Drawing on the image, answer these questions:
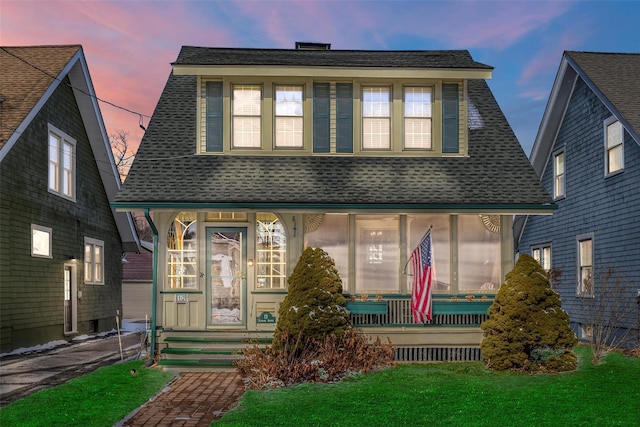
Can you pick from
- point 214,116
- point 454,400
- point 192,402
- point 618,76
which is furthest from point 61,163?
point 618,76

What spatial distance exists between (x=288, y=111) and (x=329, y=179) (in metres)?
2.02

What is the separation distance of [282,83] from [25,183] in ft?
24.4

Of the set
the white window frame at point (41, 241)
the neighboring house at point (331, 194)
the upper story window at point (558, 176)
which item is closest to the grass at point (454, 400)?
the neighboring house at point (331, 194)

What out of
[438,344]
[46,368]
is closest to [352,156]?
[438,344]

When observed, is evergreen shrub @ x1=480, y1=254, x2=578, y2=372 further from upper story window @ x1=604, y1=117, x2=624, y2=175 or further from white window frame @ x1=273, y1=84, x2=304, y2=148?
upper story window @ x1=604, y1=117, x2=624, y2=175

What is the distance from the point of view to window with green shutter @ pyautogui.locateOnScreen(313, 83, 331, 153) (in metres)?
16.2

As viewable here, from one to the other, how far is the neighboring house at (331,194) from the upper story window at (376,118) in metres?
0.03

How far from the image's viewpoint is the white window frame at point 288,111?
16172mm

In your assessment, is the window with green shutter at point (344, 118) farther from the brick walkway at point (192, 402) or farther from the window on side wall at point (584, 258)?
the window on side wall at point (584, 258)

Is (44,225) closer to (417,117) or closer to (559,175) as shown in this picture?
(417,117)

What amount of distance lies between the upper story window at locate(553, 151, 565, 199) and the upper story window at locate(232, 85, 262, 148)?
11.5 m

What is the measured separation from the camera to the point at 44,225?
63.4ft

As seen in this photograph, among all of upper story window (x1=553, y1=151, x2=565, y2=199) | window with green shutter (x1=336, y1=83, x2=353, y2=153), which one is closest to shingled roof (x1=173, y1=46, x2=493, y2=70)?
window with green shutter (x1=336, y1=83, x2=353, y2=153)

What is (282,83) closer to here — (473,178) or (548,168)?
(473,178)
